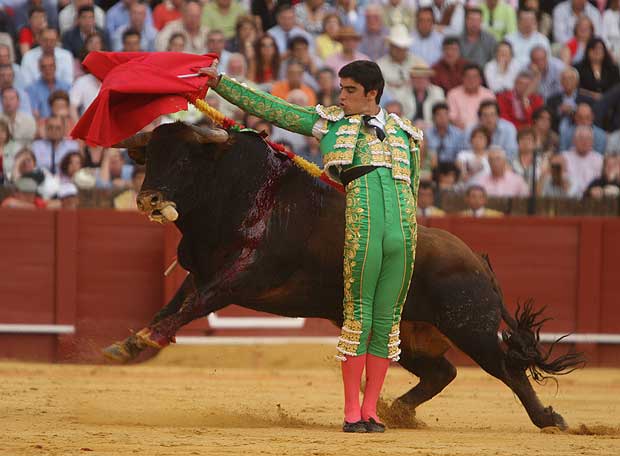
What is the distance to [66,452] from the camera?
4262 millimetres

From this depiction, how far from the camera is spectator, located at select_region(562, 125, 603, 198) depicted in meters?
10.2

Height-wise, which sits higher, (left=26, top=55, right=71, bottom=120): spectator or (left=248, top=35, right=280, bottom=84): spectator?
(left=248, top=35, right=280, bottom=84): spectator

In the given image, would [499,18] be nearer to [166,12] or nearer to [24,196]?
[166,12]

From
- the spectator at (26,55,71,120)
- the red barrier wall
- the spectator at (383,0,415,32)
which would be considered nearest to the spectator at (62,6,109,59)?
the spectator at (26,55,71,120)

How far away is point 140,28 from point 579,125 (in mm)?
4058

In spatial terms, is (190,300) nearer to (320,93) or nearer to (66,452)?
(66,452)

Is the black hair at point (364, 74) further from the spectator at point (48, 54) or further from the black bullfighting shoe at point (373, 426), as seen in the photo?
the spectator at point (48, 54)

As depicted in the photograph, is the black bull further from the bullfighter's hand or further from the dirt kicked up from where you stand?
the dirt kicked up

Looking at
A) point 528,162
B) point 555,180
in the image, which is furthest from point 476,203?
point 555,180

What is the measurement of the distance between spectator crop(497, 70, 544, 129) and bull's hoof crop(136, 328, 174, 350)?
21.2 ft

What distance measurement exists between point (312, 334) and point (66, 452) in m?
5.25

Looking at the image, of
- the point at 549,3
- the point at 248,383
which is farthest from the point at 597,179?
the point at 248,383

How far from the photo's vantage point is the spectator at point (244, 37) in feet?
34.0

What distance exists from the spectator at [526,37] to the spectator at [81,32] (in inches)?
151
